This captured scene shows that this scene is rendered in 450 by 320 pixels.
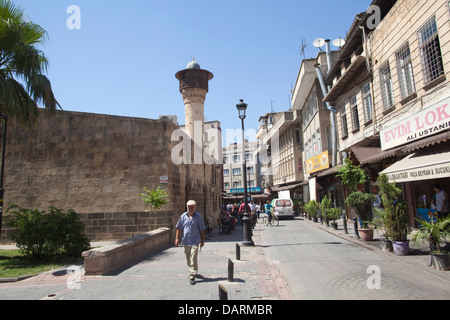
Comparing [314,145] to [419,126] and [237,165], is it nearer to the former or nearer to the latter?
[419,126]

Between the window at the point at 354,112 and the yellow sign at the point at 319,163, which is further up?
the window at the point at 354,112

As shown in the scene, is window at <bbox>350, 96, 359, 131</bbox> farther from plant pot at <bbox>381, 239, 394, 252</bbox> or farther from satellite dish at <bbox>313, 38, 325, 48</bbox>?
plant pot at <bbox>381, 239, 394, 252</bbox>

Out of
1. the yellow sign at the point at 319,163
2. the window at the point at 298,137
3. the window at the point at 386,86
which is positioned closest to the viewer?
the window at the point at 386,86

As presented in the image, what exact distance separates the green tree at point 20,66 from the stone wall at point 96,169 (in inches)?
148

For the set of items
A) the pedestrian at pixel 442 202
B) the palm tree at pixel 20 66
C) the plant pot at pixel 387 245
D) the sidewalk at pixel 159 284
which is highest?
the palm tree at pixel 20 66

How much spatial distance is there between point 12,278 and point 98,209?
20.1 ft

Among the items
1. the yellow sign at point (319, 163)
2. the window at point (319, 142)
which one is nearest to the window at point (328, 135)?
the window at point (319, 142)

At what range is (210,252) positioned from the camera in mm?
10133

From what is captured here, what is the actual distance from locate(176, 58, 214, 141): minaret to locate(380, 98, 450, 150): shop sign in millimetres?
14177

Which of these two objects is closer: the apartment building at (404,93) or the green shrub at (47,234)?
the green shrub at (47,234)

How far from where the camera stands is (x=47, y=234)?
841 cm

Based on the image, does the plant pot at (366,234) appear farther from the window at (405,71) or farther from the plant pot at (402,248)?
the window at (405,71)

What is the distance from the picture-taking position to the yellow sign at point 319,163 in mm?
22797
